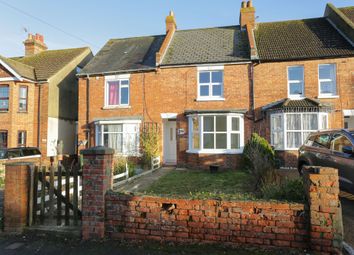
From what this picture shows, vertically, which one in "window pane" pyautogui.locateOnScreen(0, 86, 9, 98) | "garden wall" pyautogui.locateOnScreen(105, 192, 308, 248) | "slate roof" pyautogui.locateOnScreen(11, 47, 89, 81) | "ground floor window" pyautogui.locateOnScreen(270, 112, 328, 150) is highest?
"slate roof" pyautogui.locateOnScreen(11, 47, 89, 81)

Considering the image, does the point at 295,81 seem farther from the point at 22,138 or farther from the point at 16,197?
the point at 22,138

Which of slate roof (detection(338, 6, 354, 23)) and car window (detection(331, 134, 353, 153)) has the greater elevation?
slate roof (detection(338, 6, 354, 23))

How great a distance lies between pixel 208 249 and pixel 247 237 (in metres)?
0.65

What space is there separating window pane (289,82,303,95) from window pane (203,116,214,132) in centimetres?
483

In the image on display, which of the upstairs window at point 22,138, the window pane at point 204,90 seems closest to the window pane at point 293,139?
the window pane at point 204,90

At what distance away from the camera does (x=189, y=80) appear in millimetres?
15016

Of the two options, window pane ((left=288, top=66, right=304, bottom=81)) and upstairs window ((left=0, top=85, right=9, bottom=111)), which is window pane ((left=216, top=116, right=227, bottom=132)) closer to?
window pane ((left=288, top=66, right=304, bottom=81))

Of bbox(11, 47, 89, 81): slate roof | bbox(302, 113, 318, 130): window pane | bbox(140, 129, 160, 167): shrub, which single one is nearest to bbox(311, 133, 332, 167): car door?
bbox(302, 113, 318, 130): window pane

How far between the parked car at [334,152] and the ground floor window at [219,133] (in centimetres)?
577

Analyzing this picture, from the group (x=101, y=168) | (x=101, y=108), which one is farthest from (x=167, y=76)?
(x=101, y=168)

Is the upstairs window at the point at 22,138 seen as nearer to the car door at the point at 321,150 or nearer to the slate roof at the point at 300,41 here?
the slate roof at the point at 300,41

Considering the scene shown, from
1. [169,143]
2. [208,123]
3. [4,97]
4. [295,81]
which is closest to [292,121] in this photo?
[295,81]

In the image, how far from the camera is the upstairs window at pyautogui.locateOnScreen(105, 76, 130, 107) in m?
16.1

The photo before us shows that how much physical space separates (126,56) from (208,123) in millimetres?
8066
